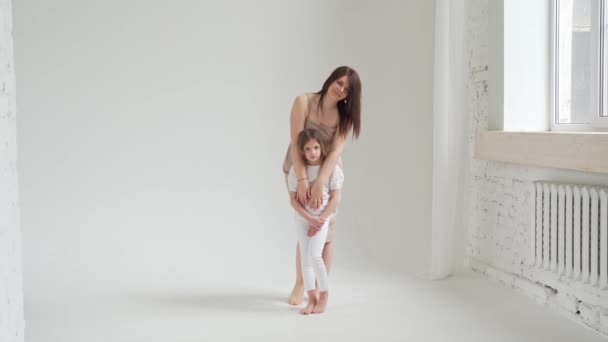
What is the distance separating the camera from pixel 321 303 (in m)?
3.53

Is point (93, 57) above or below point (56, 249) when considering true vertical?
above

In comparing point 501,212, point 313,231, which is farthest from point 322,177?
point 501,212

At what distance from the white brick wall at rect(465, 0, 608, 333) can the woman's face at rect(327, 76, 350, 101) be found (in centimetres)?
115

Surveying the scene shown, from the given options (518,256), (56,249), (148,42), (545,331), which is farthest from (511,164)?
(56,249)

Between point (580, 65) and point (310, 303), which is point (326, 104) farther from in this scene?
point (580, 65)

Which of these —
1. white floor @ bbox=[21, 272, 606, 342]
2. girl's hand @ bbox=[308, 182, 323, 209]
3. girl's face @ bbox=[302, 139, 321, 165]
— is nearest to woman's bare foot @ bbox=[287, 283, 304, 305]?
white floor @ bbox=[21, 272, 606, 342]

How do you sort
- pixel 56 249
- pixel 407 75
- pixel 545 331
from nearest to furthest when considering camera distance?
pixel 545 331
pixel 56 249
pixel 407 75

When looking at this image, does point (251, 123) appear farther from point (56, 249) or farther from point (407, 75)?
point (56, 249)

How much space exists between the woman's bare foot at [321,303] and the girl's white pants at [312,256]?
0.03m

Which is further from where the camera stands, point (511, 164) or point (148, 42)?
point (148, 42)

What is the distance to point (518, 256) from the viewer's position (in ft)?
13.0

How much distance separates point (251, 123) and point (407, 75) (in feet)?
3.96

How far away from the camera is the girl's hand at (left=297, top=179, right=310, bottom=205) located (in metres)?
3.49

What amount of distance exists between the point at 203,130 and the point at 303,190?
5.77 ft
